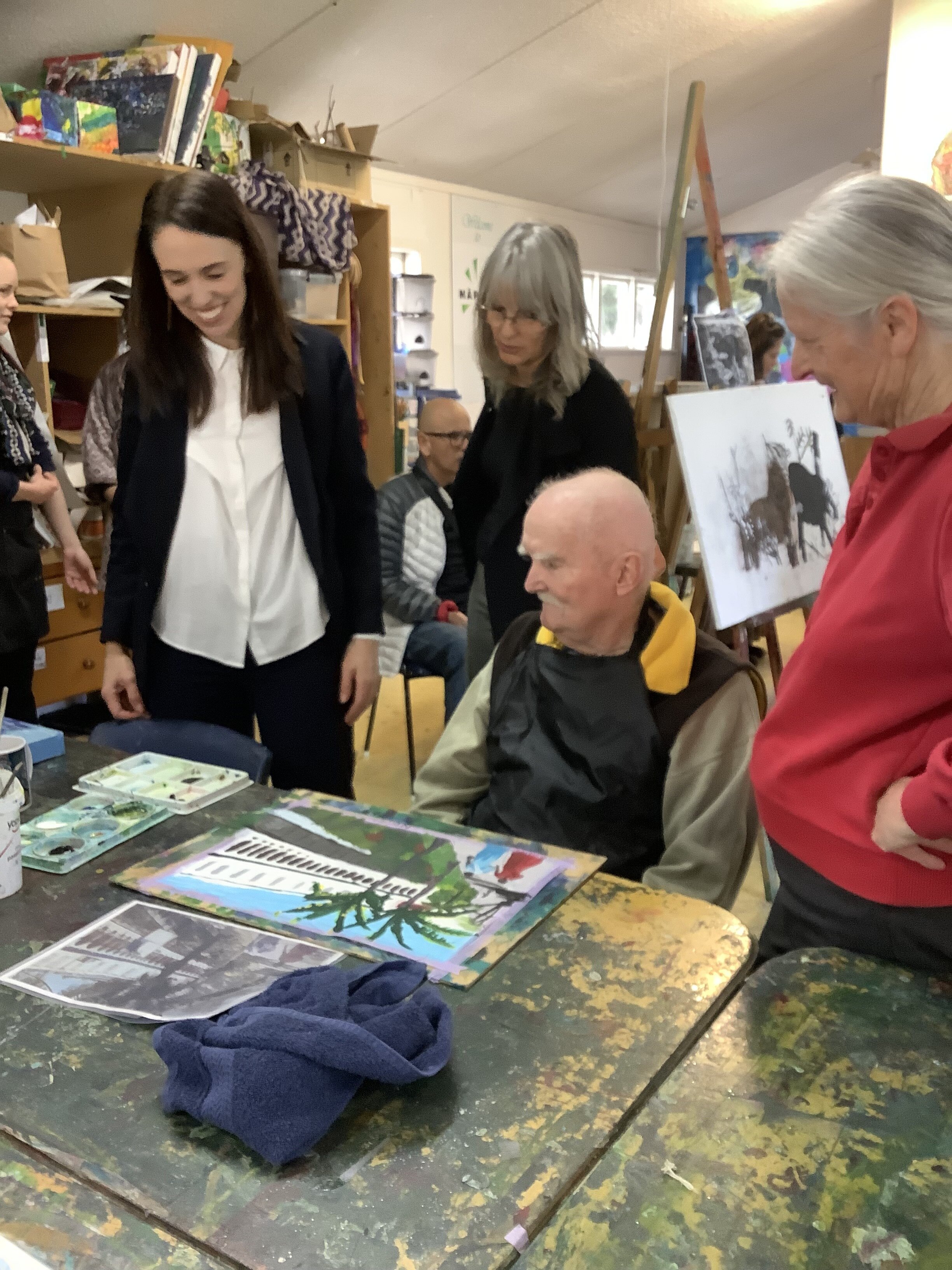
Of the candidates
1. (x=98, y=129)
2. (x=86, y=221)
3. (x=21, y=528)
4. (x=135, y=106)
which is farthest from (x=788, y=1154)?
(x=86, y=221)

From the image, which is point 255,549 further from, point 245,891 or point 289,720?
point 245,891

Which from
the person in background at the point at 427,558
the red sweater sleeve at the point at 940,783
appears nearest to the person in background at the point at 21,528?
the person in background at the point at 427,558

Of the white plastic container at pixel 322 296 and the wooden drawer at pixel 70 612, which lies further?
the white plastic container at pixel 322 296

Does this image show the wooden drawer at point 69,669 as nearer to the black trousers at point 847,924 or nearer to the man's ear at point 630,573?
the man's ear at point 630,573

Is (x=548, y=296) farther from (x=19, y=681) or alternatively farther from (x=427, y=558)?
(x=19, y=681)

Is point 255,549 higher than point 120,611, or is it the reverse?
point 255,549

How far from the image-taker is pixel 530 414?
6.65 ft

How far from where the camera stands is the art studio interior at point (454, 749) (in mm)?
707

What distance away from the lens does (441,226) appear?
5227 mm

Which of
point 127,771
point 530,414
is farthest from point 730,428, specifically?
point 127,771

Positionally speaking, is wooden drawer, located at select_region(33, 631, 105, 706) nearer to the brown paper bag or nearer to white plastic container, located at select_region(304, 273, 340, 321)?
the brown paper bag

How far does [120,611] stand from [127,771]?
1.13 ft

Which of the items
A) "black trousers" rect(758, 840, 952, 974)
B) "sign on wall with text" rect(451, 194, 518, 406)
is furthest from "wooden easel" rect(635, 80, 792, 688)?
"sign on wall with text" rect(451, 194, 518, 406)

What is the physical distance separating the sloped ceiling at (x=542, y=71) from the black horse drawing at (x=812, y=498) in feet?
7.03
